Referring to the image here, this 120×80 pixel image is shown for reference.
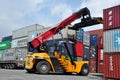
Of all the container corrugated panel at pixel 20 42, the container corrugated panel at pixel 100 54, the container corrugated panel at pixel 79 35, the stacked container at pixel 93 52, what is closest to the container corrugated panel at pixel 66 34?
the container corrugated panel at pixel 79 35

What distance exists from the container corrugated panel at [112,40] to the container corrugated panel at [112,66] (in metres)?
0.42

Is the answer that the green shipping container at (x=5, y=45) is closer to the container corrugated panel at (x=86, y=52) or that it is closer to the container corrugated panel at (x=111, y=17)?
the container corrugated panel at (x=86, y=52)

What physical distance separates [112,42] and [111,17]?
5.88 ft

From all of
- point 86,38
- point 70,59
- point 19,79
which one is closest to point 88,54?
point 86,38

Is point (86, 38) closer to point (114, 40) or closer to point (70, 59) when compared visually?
point (70, 59)

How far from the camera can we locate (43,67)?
937 inches

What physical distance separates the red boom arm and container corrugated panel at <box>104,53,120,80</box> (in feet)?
17.2

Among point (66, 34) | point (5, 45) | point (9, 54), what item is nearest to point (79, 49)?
point (66, 34)

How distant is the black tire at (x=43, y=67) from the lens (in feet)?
77.9

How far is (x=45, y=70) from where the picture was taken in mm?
23750

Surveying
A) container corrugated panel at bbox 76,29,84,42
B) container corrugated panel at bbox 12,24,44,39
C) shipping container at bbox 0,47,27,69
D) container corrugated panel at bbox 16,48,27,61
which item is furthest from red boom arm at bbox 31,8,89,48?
container corrugated panel at bbox 12,24,44,39

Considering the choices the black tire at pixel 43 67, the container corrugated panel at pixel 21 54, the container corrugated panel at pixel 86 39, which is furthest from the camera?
the container corrugated panel at pixel 21 54

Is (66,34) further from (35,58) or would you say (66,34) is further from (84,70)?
(35,58)

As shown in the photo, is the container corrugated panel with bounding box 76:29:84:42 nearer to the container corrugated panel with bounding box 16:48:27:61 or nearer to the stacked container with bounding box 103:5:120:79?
the container corrugated panel with bounding box 16:48:27:61
